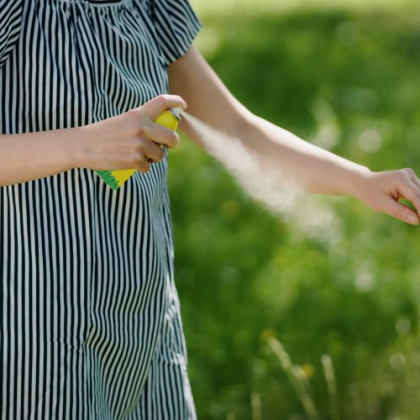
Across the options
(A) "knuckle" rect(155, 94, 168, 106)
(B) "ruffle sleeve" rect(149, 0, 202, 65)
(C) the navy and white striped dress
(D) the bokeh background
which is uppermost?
(B) "ruffle sleeve" rect(149, 0, 202, 65)

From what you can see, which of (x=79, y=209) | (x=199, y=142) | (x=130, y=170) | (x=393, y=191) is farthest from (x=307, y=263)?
(x=130, y=170)

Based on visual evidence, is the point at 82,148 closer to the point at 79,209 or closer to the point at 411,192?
the point at 79,209

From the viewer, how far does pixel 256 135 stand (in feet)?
6.60

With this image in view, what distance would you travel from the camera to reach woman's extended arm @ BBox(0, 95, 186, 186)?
1.50 metres

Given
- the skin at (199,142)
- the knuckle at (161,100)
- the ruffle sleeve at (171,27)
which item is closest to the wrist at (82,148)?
the skin at (199,142)

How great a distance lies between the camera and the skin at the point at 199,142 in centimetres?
151

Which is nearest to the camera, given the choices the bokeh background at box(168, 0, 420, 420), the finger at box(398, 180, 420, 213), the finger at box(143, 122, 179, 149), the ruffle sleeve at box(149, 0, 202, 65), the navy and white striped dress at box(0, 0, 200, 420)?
the finger at box(143, 122, 179, 149)

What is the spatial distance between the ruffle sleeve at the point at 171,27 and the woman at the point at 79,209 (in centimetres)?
6

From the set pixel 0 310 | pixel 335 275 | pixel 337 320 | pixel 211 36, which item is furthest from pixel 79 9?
pixel 211 36

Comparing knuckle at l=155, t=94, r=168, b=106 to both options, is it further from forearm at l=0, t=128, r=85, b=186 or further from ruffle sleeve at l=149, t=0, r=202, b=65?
ruffle sleeve at l=149, t=0, r=202, b=65

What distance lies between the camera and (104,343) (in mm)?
1736

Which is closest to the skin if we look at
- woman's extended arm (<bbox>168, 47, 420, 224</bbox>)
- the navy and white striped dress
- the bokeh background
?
woman's extended arm (<bbox>168, 47, 420, 224</bbox>)

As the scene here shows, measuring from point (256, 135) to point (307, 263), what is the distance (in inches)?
83.6

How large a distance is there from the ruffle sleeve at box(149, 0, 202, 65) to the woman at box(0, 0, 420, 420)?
63 mm
